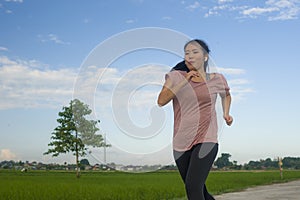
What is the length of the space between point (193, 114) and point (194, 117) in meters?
0.02

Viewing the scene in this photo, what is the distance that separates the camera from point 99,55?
3092 millimetres

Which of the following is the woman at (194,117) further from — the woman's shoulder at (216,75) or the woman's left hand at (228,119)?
the woman's left hand at (228,119)

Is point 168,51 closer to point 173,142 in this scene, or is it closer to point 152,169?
point 173,142

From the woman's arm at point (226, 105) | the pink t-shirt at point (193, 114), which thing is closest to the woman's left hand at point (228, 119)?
the woman's arm at point (226, 105)

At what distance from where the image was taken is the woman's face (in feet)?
11.5

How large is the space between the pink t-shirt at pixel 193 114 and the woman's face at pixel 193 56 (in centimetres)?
10

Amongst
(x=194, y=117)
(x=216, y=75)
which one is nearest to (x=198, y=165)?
(x=194, y=117)

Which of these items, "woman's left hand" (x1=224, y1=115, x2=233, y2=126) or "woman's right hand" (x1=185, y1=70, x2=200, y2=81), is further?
"woman's left hand" (x1=224, y1=115, x2=233, y2=126)

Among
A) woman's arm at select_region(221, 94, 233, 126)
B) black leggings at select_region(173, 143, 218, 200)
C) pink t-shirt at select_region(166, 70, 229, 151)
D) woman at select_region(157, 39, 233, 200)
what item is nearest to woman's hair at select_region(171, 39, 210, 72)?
woman at select_region(157, 39, 233, 200)

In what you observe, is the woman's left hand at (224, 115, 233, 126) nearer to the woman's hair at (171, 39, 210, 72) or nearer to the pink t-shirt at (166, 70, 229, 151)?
the pink t-shirt at (166, 70, 229, 151)

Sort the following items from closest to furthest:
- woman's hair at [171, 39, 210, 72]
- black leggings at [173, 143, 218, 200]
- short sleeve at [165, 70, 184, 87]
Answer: short sleeve at [165, 70, 184, 87], black leggings at [173, 143, 218, 200], woman's hair at [171, 39, 210, 72]

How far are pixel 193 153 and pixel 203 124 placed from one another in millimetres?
219

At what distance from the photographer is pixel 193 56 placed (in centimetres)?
352

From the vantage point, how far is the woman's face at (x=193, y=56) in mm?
3514
